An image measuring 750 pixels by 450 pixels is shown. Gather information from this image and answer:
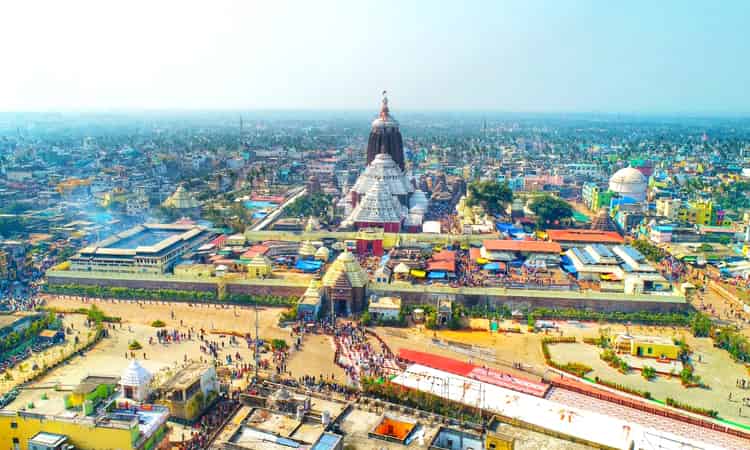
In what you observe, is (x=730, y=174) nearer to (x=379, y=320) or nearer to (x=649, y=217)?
(x=649, y=217)

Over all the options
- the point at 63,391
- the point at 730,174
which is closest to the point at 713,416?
the point at 63,391

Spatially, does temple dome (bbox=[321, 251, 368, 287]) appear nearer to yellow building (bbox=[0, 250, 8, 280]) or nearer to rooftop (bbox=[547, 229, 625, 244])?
rooftop (bbox=[547, 229, 625, 244])

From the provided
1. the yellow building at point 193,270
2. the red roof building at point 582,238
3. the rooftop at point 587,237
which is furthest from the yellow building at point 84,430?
the rooftop at point 587,237

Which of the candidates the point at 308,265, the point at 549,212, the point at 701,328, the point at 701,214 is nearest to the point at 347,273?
the point at 308,265

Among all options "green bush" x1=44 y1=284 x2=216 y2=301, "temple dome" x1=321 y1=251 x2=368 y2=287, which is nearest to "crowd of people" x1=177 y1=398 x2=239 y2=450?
"temple dome" x1=321 y1=251 x2=368 y2=287

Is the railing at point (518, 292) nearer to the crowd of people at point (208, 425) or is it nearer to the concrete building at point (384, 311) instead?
the concrete building at point (384, 311)
